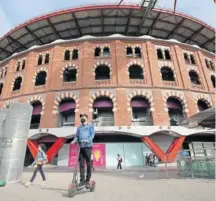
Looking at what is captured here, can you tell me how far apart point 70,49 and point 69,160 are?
12324 mm

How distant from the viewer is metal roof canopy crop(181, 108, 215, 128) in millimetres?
6605

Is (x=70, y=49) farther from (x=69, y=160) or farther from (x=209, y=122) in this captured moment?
(x=209, y=122)

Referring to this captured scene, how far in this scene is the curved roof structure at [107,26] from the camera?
70.5 feet

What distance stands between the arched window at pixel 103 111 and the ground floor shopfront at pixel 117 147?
120cm

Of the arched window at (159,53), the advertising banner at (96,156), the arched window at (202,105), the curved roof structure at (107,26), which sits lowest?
the advertising banner at (96,156)

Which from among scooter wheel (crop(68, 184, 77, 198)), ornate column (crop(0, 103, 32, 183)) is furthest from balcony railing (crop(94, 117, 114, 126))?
scooter wheel (crop(68, 184, 77, 198))

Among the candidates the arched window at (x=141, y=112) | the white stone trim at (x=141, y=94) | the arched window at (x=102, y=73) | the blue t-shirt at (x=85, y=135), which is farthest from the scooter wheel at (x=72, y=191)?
the arched window at (x=102, y=73)

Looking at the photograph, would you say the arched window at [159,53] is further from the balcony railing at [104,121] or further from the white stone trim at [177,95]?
the balcony railing at [104,121]

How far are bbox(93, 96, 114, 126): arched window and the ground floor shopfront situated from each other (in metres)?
1.20

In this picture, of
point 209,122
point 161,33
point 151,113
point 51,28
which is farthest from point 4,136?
point 161,33

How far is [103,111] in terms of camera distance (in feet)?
61.7

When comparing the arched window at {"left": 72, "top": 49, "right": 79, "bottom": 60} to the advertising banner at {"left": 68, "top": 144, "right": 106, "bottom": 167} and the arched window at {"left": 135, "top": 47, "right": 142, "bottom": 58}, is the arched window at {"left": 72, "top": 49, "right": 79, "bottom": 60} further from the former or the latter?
the advertising banner at {"left": 68, "top": 144, "right": 106, "bottom": 167}

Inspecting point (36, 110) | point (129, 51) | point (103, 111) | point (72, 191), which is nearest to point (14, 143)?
point (72, 191)

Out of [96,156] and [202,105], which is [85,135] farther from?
[202,105]
